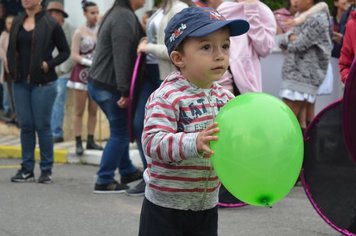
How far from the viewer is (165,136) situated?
3500 millimetres

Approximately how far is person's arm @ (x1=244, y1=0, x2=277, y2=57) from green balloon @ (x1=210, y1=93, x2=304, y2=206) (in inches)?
145

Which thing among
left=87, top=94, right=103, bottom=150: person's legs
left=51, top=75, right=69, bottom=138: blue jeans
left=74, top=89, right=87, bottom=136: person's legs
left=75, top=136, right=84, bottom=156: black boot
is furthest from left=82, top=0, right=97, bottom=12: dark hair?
left=75, top=136, right=84, bottom=156: black boot

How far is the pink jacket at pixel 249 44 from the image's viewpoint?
6883 millimetres

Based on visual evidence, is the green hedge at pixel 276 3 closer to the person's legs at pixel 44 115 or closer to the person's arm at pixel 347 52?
the person's legs at pixel 44 115

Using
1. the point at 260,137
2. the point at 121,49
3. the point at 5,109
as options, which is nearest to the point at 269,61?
the point at 121,49

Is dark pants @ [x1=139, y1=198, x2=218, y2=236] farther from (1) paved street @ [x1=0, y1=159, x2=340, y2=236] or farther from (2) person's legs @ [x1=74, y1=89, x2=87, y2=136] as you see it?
(2) person's legs @ [x1=74, y1=89, x2=87, y2=136]

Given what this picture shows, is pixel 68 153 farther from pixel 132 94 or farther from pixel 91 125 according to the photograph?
pixel 132 94

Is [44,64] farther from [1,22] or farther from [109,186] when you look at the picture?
[1,22]

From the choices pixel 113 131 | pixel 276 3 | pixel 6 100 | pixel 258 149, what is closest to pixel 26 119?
pixel 113 131

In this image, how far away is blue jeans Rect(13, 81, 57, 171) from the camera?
808cm

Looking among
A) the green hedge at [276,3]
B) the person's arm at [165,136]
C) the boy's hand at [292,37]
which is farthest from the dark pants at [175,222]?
the green hedge at [276,3]

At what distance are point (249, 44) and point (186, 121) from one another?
350cm

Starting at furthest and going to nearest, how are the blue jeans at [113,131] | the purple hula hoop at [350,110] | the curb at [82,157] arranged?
1. the curb at [82,157]
2. the blue jeans at [113,131]
3. the purple hula hoop at [350,110]

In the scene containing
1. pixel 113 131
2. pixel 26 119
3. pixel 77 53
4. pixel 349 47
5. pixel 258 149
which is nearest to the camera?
pixel 258 149
